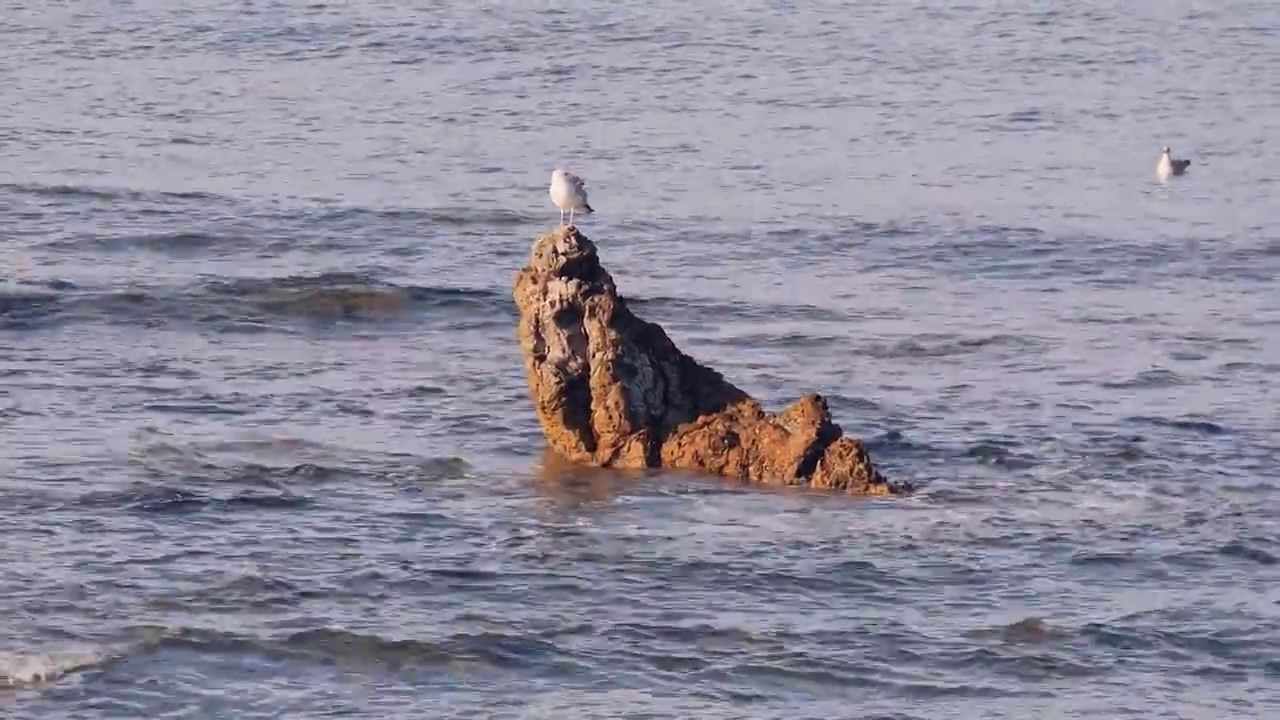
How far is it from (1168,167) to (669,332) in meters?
7.53

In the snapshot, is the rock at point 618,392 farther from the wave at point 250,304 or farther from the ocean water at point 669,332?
the wave at point 250,304

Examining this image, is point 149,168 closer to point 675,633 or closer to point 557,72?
point 557,72

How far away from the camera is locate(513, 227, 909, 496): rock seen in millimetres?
12953

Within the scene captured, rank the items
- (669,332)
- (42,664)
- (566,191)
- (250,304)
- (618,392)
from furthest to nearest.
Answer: (250,304) < (669,332) < (566,191) < (618,392) < (42,664)

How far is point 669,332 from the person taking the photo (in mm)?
17219

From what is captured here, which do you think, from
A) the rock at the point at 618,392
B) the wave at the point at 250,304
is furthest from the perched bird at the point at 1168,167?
the rock at the point at 618,392

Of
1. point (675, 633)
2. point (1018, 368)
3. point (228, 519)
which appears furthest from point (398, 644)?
point (1018, 368)

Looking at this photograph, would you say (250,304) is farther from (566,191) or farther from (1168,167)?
(1168,167)

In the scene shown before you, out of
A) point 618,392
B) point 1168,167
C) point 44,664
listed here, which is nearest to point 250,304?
point 618,392

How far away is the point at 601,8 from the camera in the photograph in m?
32.1

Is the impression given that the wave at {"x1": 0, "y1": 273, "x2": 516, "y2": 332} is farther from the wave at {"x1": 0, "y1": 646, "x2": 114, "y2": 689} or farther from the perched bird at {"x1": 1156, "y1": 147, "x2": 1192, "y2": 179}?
the perched bird at {"x1": 1156, "y1": 147, "x2": 1192, "y2": 179}

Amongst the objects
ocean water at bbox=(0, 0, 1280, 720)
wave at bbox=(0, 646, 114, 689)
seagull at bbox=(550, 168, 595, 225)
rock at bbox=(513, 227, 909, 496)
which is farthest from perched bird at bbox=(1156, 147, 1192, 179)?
wave at bbox=(0, 646, 114, 689)

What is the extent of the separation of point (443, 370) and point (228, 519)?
3.84m

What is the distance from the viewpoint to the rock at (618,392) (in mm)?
12953
